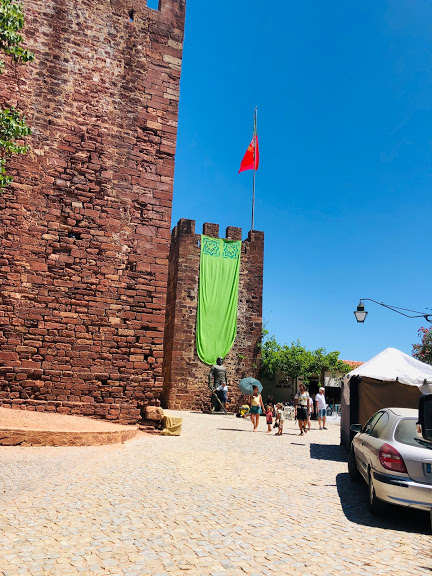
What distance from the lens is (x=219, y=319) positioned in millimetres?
22766

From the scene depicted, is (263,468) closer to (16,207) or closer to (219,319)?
(16,207)

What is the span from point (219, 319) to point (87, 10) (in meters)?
14.6

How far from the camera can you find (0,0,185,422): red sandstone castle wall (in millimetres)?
9531

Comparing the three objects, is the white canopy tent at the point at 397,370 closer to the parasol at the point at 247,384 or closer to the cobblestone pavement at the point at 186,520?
the cobblestone pavement at the point at 186,520

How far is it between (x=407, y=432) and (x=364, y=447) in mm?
868

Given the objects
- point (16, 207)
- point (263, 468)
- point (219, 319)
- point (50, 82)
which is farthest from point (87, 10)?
point (219, 319)

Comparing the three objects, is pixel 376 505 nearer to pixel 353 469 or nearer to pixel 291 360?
pixel 353 469

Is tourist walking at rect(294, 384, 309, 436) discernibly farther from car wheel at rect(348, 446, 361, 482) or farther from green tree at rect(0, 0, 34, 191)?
green tree at rect(0, 0, 34, 191)

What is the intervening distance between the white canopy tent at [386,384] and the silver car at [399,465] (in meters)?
3.60

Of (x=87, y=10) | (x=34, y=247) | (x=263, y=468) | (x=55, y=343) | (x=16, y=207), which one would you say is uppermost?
(x=87, y=10)

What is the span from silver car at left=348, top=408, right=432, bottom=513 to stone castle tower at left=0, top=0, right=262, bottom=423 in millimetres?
5830

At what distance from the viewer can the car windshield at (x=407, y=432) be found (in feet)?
16.7

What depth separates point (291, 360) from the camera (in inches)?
952

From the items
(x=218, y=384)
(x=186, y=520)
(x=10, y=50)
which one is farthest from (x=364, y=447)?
(x=218, y=384)
